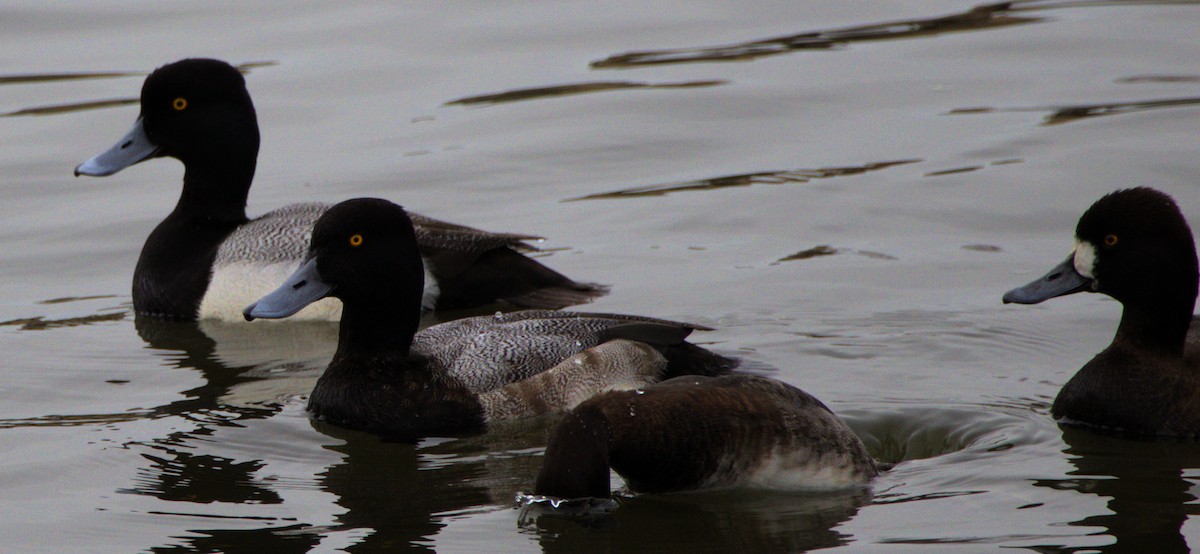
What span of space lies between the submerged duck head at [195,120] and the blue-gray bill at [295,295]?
8.11ft

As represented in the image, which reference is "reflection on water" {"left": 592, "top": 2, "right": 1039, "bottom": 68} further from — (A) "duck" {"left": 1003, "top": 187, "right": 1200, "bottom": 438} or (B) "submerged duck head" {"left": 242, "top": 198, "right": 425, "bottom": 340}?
(A) "duck" {"left": 1003, "top": 187, "right": 1200, "bottom": 438}

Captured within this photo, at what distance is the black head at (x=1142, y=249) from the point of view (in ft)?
22.3

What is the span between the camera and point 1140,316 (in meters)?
6.89

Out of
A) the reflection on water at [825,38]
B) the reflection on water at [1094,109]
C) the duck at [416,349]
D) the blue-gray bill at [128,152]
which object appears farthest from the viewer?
the reflection on water at [825,38]

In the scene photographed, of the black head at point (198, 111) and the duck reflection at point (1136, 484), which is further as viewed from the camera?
the black head at point (198, 111)

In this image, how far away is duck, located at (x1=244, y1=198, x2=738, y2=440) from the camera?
7.04 metres

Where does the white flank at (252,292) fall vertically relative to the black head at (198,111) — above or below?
below

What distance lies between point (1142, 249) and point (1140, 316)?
0.88ft

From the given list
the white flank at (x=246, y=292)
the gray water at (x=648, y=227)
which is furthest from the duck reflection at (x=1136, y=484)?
the white flank at (x=246, y=292)

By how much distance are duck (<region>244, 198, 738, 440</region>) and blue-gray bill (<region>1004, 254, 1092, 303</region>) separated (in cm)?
130

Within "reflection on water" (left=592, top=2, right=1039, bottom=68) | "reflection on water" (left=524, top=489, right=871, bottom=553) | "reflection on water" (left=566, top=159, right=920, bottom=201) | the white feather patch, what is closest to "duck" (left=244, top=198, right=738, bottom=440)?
"reflection on water" (left=524, top=489, right=871, bottom=553)

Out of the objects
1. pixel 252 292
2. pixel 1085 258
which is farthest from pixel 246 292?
pixel 1085 258

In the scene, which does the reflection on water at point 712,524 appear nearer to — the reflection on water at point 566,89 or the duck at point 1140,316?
the duck at point 1140,316

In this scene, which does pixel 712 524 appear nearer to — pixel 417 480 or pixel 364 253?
pixel 417 480
